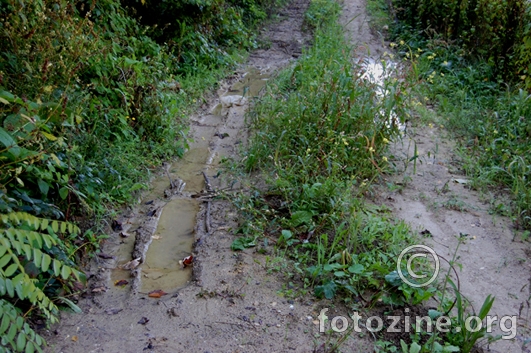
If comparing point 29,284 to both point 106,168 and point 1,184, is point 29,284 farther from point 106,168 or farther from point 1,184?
point 106,168

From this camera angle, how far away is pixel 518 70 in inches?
239

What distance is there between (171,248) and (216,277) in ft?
2.09

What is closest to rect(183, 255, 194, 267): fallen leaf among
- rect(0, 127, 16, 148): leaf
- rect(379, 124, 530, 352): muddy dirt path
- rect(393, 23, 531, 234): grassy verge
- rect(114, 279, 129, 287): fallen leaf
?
rect(114, 279, 129, 287): fallen leaf

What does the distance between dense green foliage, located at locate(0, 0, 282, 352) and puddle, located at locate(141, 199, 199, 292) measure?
1.39 ft

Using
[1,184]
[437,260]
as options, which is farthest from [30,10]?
[437,260]

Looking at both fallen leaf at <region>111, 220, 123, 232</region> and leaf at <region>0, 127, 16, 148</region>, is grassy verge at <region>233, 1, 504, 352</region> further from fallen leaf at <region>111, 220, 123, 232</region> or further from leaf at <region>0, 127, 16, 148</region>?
leaf at <region>0, 127, 16, 148</region>

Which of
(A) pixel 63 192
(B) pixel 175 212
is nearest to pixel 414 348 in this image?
(B) pixel 175 212

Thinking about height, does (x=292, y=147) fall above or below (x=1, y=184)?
below

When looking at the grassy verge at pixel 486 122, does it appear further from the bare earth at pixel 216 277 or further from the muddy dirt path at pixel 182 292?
the muddy dirt path at pixel 182 292

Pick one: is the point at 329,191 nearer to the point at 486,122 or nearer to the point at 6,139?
the point at 6,139

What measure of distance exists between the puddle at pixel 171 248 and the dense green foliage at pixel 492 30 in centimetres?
432

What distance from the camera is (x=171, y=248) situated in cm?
385

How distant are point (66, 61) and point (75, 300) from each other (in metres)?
2.11

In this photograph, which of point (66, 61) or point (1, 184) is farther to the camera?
point (66, 61)
